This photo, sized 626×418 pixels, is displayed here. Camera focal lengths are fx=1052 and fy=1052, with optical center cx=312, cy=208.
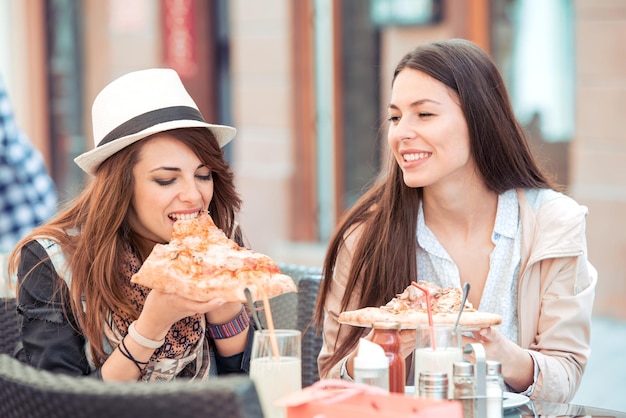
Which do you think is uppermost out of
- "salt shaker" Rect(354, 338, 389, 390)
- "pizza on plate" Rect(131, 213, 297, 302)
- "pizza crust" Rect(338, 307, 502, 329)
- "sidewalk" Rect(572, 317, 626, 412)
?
"pizza on plate" Rect(131, 213, 297, 302)

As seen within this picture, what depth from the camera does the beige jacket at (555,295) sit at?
284cm

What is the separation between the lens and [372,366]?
205 cm

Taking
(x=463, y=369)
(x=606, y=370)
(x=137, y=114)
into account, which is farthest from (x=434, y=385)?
(x=606, y=370)

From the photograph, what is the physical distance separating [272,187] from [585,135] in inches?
111

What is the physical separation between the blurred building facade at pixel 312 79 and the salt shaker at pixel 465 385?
5.23 metres

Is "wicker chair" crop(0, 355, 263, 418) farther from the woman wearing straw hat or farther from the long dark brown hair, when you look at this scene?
the long dark brown hair

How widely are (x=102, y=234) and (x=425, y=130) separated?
0.91 metres

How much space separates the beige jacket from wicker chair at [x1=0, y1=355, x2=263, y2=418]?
116 centimetres

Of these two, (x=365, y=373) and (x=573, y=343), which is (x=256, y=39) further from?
(x=365, y=373)

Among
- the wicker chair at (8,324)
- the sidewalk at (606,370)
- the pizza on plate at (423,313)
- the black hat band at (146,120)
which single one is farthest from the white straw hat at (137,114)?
the sidewalk at (606,370)

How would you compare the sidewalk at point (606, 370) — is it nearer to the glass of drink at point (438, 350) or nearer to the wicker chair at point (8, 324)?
the wicker chair at point (8, 324)

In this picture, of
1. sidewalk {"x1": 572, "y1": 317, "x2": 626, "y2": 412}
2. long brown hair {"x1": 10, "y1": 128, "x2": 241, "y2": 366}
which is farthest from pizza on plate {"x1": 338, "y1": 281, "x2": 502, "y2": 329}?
sidewalk {"x1": 572, "y1": 317, "x2": 626, "y2": 412}

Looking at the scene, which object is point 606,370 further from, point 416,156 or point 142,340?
point 142,340

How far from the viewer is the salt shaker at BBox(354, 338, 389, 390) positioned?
2.05 metres
